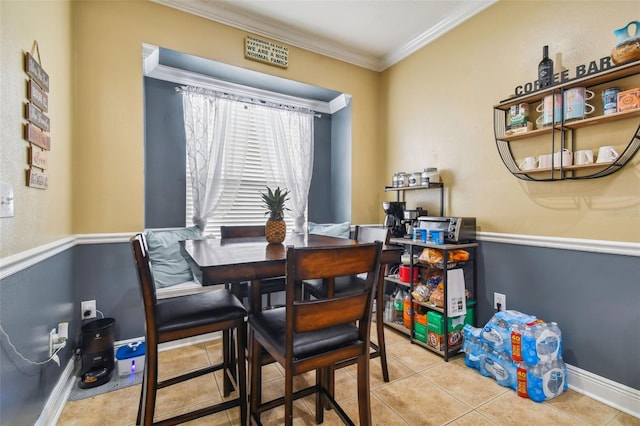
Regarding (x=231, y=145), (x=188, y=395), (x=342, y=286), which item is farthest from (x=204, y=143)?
(x=188, y=395)

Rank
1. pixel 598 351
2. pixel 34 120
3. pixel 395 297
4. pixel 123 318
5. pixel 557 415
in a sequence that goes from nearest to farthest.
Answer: pixel 34 120 < pixel 557 415 < pixel 598 351 < pixel 123 318 < pixel 395 297

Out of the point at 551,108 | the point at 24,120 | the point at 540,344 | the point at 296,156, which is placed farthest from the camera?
the point at 296,156

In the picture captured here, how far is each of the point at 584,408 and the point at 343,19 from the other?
345 cm

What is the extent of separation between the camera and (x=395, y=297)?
283cm

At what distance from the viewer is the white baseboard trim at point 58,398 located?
149 centimetres

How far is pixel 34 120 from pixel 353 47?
9.56ft

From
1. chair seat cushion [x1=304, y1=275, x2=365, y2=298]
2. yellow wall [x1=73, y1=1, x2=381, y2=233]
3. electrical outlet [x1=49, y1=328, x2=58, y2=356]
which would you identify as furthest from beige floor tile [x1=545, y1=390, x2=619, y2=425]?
yellow wall [x1=73, y1=1, x2=381, y2=233]

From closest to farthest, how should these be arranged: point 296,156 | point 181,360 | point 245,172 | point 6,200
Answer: point 6,200 < point 181,360 < point 245,172 < point 296,156

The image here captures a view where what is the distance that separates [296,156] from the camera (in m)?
3.46

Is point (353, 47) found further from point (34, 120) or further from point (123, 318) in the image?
point (123, 318)

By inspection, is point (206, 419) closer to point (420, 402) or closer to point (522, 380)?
point (420, 402)

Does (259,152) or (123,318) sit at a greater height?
(259,152)

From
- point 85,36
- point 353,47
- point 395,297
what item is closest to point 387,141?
point 353,47

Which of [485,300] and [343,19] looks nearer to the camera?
[485,300]
